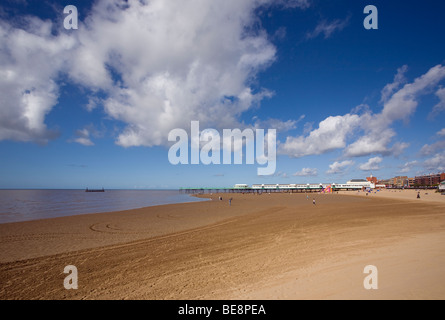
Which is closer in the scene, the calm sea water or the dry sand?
the dry sand

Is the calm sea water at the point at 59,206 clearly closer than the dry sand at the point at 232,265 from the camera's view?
No

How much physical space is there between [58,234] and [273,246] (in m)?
14.5

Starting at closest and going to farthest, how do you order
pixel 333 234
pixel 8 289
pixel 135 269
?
pixel 8 289 → pixel 135 269 → pixel 333 234

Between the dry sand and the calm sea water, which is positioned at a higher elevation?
the dry sand

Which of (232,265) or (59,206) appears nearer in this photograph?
(232,265)

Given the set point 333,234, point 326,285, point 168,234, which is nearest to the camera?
point 326,285

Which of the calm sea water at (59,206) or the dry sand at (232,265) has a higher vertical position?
the dry sand at (232,265)

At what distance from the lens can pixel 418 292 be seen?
535 centimetres

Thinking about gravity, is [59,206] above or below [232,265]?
below
